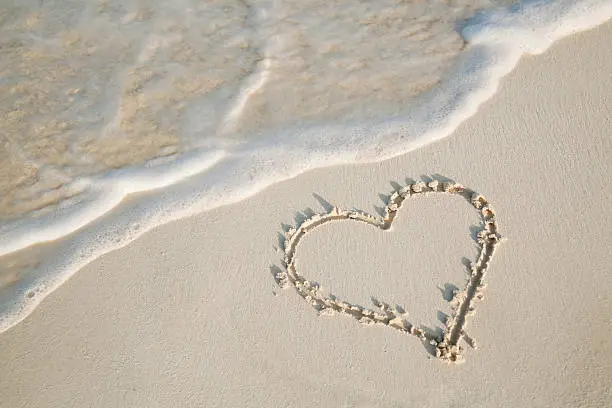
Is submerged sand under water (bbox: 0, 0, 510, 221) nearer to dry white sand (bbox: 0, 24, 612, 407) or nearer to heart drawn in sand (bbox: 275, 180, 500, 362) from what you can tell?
dry white sand (bbox: 0, 24, 612, 407)

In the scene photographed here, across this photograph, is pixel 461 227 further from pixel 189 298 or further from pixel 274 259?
pixel 189 298

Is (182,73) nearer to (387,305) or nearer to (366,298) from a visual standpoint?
(366,298)

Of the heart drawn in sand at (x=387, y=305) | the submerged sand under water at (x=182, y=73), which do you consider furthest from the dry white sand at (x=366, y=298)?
the submerged sand under water at (x=182, y=73)

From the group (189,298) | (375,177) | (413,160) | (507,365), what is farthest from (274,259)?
(507,365)

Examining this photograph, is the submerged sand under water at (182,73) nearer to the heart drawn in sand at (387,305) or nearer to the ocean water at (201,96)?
the ocean water at (201,96)

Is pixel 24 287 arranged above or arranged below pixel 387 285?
above

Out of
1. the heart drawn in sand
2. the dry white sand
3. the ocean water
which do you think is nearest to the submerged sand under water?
the ocean water
